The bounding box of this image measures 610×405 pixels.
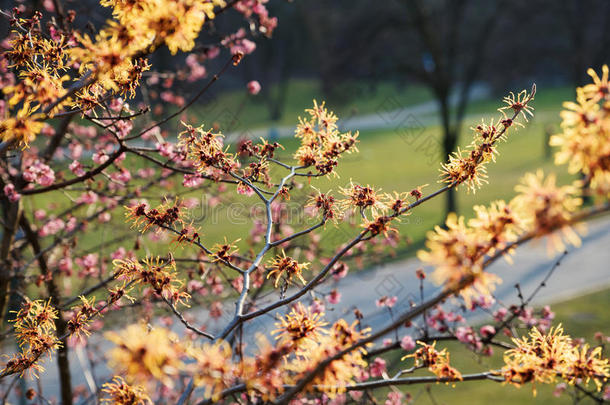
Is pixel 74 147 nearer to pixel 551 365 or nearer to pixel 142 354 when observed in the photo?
pixel 142 354

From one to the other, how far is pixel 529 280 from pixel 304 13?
26.2m

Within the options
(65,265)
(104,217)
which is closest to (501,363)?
(104,217)

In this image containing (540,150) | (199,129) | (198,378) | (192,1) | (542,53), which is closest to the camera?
(198,378)

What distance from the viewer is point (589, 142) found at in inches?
45.0

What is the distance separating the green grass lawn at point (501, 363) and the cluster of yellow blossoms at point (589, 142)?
3313mm

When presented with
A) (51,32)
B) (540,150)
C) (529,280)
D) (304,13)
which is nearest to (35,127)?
(51,32)

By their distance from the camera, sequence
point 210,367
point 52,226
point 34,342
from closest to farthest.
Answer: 1. point 210,367
2. point 34,342
3. point 52,226

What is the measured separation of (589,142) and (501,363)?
18.1 ft

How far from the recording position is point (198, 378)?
123 cm

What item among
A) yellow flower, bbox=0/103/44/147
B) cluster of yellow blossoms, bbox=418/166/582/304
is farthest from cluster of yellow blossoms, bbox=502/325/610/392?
yellow flower, bbox=0/103/44/147

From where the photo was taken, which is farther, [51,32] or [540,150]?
[540,150]

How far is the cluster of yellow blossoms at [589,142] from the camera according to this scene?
1125 millimetres

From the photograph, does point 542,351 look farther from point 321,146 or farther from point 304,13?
point 304,13

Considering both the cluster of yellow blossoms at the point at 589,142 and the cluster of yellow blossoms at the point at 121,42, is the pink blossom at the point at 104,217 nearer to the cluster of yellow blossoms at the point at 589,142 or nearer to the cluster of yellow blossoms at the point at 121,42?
the cluster of yellow blossoms at the point at 121,42
